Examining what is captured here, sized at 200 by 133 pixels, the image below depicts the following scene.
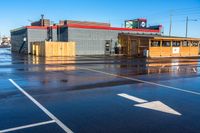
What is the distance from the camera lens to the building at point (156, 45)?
38062 millimetres

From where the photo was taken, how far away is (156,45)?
3875 cm

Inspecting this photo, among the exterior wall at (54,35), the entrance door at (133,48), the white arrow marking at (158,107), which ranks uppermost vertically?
the exterior wall at (54,35)

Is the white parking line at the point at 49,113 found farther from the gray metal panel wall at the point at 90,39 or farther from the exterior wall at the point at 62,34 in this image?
the gray metal panel wall at the point at 90,39

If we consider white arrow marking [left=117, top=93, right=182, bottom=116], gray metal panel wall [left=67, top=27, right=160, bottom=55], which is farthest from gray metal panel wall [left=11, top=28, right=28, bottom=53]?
white arrow marking [left=117, top=93, right=182, bottom=116]

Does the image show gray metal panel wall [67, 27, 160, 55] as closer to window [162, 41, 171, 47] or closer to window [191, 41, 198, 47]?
window [162, 41, 171, 47]

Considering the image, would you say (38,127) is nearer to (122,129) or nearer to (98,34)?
(122,129)

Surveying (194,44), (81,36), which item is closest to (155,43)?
(194,44)

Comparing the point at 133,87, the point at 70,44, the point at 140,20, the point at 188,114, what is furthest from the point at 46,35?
the point at 188,114

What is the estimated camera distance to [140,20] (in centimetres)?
5631

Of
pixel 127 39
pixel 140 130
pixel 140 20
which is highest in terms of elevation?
pixel 140 20

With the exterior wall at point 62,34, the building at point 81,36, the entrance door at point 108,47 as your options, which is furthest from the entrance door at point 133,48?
the exterior wall at point 62,34

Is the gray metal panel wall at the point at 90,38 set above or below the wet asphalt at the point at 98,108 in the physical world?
above

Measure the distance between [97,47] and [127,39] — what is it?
15.5ft

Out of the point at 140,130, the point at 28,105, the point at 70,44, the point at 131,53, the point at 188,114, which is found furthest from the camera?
the point at 131,53
